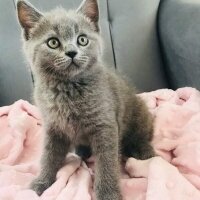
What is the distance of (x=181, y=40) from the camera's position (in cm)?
168

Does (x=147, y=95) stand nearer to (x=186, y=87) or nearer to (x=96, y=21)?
(x=186, y=87)

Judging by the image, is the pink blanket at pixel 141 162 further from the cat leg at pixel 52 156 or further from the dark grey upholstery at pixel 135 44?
the dark grey upholstery at pixel 135 44

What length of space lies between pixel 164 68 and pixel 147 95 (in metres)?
0.21

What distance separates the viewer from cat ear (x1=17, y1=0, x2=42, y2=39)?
123 cm

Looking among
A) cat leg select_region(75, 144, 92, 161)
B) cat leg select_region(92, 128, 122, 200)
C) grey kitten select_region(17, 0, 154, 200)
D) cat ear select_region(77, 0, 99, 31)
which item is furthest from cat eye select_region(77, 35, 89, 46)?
cat leg select_region(75, 144, 92, 161)

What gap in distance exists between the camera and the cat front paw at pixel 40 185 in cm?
125

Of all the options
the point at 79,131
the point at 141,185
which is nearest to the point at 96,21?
the point at 79,131

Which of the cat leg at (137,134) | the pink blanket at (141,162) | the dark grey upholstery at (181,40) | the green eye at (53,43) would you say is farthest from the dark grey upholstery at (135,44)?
the green eye at (53,43)

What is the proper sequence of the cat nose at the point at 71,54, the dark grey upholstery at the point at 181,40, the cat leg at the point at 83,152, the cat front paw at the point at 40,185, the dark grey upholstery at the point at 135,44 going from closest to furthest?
1. the cat nose at the point at 71,54
2. the cat front paw at the point at 40,185
3. the cat leg at the point at 83,152
4. the dark grey upholstery at the point at 181,40
5. the dark grey upholstery at the point at 135,44

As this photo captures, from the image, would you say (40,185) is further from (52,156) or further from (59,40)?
(59,40)

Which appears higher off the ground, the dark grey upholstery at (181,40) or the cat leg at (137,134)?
the dark grey upholstery at (181,40)

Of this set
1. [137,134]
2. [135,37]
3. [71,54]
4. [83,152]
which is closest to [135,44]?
[135,37]

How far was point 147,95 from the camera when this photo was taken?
5.80ft

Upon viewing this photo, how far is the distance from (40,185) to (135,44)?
86 centimetres
